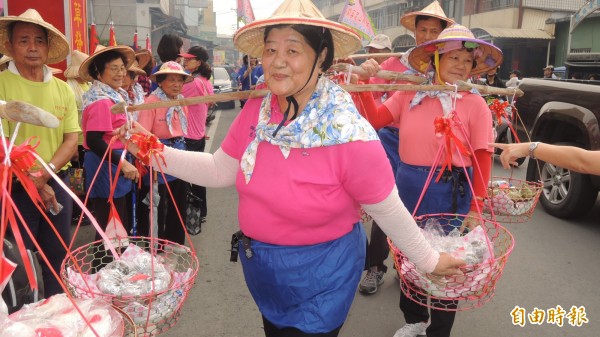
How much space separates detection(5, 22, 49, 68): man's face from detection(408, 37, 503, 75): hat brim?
7.48 ft

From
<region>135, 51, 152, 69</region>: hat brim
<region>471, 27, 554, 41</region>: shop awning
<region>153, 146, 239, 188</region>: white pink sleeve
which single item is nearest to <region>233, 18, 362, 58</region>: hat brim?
<region>153, 146, 239, 188</region>: white pink sleeve

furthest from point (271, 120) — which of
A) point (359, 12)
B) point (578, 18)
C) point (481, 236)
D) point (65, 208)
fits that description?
point (578, 18)

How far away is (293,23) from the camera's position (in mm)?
1757

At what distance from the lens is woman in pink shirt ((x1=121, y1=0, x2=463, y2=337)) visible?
1.77 metres

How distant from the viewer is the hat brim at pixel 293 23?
1772 mm

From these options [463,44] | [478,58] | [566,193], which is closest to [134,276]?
[463,44]

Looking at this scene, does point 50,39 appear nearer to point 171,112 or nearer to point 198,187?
point 171,112

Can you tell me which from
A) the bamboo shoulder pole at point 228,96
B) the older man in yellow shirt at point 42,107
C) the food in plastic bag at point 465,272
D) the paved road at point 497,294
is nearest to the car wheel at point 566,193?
the paved road at point 497,294

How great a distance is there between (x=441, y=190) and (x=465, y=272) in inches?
30.9

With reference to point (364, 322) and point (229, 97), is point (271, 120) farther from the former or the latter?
point (364, 322)

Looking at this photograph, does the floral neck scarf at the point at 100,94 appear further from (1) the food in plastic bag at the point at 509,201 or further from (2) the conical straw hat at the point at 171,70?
(1) the food in plastic bag at the point at 509,201

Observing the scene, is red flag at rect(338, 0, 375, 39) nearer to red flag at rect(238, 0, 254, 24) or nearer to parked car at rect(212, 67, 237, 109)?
red flag at rect(238, 0, 254, 24)

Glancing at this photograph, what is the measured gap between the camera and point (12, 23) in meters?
2.96

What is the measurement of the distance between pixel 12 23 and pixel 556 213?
5.60 m
